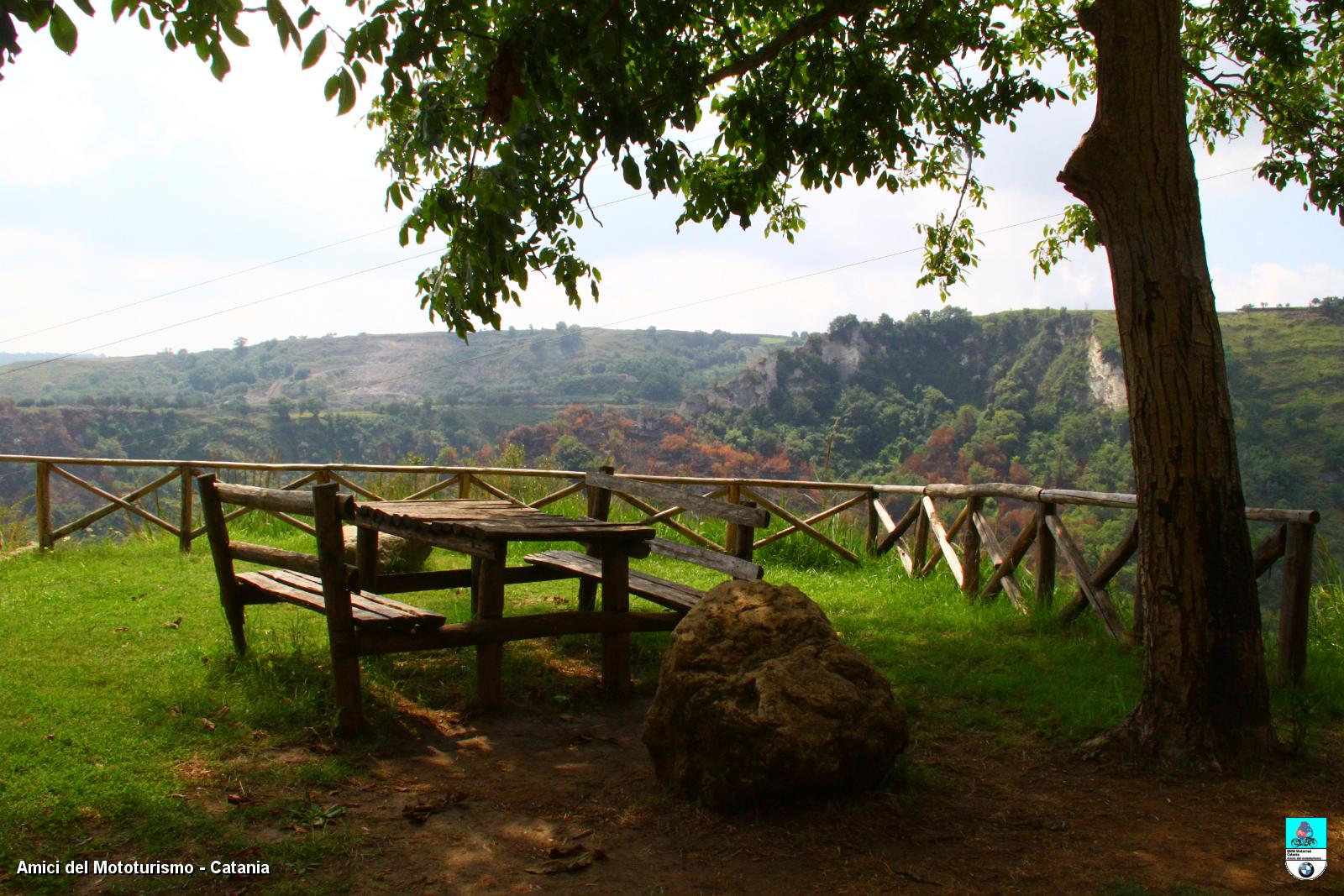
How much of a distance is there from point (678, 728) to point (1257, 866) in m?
1.89

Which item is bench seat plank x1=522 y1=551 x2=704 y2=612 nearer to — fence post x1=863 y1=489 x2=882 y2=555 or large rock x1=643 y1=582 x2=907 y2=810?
large rock x1=643 y1=582 x2=907 y2=810

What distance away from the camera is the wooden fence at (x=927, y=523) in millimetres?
4910

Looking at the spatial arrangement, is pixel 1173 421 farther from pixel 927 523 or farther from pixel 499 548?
pixel 927 523

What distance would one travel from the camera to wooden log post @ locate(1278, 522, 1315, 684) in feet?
15.9

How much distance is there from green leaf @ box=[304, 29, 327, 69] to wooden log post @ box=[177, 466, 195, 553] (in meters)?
7.43

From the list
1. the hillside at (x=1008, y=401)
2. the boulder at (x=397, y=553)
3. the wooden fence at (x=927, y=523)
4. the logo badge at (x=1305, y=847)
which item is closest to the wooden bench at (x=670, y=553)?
the wooden fence at (x=927, y=523)

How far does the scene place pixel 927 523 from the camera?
28.1 feet

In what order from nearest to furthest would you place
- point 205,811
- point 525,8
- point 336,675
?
point 205,811 < point 336,675 < point 525,8

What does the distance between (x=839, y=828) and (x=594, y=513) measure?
3.75m

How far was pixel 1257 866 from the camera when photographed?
2.95 metres

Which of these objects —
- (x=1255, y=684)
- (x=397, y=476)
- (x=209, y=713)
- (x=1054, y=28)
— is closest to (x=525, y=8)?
(x=209, y=713)

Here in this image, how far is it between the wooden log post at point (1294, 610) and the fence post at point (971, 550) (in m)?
2.70

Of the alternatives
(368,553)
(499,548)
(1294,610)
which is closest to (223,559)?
(368,553)

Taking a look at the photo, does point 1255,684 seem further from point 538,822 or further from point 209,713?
point 209,713
